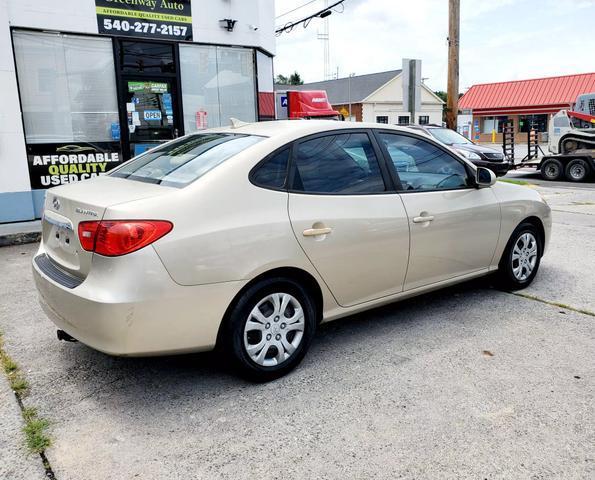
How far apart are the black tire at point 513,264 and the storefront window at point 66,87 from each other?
6827 millimetres

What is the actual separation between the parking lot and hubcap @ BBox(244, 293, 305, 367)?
183mm

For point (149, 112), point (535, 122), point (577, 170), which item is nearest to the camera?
point (149, 112)

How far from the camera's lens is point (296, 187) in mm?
3479

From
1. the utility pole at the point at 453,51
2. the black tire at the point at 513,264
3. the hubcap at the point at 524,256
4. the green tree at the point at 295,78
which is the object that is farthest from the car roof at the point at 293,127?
the green tree at the point at 295,78

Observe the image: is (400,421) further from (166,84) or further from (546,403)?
(166,84)

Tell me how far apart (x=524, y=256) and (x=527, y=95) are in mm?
40931

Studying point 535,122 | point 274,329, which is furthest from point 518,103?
point 274,329

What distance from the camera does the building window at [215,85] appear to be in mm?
9969

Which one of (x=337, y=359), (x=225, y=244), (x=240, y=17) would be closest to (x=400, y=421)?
(x=337, y=359)

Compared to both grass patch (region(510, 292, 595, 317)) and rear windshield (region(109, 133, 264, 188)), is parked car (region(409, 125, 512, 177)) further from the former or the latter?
rear windshield (region(109, 133, 264, 188))

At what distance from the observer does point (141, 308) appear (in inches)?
112

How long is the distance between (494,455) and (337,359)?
1295mm

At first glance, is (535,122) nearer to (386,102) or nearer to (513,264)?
(386,102)

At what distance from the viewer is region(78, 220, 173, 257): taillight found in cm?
286
